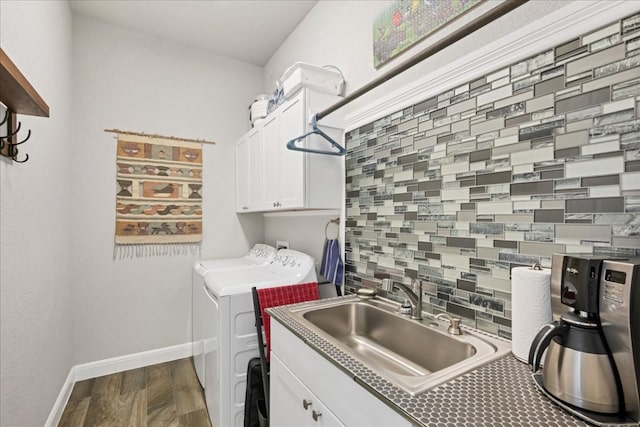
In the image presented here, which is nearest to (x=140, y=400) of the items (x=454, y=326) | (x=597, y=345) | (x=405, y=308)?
(x=405, y=308)

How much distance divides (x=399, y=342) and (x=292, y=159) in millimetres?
1264

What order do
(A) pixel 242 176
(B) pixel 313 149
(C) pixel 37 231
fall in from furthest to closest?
1. (A) pixel 242 176
2. (B) pixel 313 149
3. (C) pixel 37 231

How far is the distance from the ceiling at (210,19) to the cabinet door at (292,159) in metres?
1.01

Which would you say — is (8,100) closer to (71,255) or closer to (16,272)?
(16,272)

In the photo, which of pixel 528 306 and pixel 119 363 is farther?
pixel 119 363

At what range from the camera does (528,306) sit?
0.90m

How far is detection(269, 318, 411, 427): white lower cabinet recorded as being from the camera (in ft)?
2.69

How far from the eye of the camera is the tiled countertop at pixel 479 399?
0.65 m

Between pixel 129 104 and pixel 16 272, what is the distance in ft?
6.25

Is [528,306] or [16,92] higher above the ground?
[16,92]

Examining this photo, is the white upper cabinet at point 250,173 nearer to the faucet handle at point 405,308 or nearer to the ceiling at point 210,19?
the ceiling at point 210,19

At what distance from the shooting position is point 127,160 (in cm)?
273

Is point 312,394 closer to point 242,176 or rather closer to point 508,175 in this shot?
point 508,175

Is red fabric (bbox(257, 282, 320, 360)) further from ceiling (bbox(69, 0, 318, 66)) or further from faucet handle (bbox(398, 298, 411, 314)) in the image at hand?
ceiling (bbox(69, 0, 318, 66))
